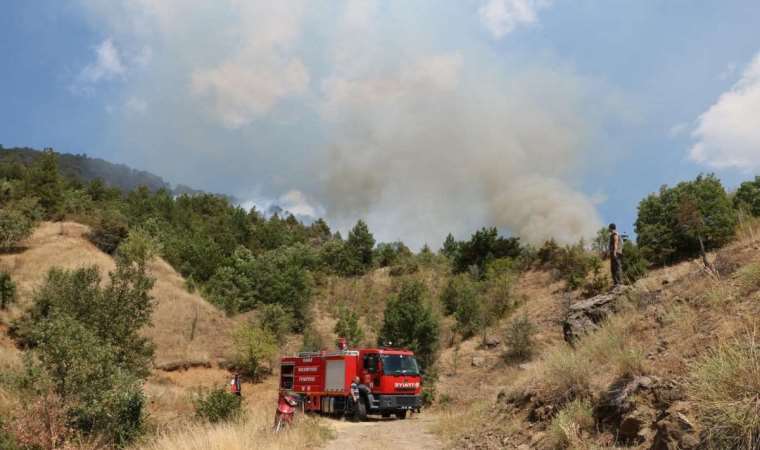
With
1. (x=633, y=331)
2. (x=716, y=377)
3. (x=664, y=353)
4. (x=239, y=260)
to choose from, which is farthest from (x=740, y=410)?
(x=239, y=260)

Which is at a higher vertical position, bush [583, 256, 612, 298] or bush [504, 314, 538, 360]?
bush [583, 256, 612, 298]

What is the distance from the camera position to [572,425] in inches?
318

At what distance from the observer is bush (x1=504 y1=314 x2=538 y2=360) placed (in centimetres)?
2967

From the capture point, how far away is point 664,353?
27.4 feet

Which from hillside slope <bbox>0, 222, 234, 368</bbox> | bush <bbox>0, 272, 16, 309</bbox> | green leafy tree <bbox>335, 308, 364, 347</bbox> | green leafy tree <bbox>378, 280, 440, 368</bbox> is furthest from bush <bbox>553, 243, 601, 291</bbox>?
bush <bbox>0, 272, 16, 309</bbox>

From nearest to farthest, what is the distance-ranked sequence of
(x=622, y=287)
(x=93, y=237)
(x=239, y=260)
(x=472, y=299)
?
(x=622, y=287), (x=472, y=299), (x=93, y=237), (x=239, y=260)

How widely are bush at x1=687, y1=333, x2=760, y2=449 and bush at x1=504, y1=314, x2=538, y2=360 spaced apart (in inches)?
951

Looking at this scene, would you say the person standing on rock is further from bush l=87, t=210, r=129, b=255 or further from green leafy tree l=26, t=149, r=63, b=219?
green leafy tree l=26, t=149, r=63, b=219

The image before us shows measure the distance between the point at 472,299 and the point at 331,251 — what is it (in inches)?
1242

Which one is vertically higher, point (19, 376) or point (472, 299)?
point (472, 299)

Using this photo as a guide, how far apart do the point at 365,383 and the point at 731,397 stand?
16562 mm

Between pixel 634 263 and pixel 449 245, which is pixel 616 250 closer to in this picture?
pixel 634 263

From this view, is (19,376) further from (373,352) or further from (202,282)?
(202,282)

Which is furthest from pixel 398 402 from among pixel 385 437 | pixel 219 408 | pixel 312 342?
pixel 312 342
